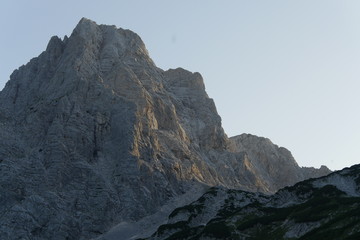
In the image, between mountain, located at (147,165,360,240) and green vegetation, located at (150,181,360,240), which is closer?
green vegetation, located at (150,181,360,240)

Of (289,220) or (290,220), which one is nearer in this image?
(290,220)

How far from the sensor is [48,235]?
195250 mm

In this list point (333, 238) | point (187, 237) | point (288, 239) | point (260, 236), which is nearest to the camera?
point (333, 238)

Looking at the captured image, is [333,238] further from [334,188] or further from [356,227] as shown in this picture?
[334,188]

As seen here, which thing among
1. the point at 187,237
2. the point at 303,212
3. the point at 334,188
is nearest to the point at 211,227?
the point at 187,237

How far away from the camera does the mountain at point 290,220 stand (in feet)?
486

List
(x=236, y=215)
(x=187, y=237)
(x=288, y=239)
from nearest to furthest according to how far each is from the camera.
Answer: (x=288, y=239) < (x=187, y=237) < (x=236, y=215)

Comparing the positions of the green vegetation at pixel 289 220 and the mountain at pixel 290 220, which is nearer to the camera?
the green vegetation at pixel 289 220

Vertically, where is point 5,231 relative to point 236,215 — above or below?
above

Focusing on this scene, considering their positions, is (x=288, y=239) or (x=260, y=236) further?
(x=260, y=236)

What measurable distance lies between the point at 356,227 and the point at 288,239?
915 inches

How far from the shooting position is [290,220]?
16650 centimetres

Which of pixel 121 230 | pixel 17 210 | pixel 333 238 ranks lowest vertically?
pixel 333 238

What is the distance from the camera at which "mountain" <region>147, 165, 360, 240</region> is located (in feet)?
486
